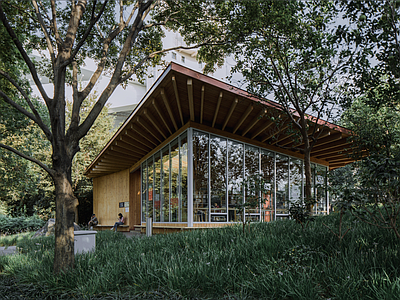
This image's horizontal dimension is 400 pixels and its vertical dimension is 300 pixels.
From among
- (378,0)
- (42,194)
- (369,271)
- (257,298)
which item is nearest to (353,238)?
(369,271)

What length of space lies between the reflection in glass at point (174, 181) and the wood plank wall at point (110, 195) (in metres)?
7.20

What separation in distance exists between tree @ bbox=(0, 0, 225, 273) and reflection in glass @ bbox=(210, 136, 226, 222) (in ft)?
14.1

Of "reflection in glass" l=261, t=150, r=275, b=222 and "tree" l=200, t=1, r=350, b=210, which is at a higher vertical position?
"tree" l=200, t=1, r=350, b=210

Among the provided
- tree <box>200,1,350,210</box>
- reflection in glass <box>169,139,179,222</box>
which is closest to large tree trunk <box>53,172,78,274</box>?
tree <box>200,1,350,210</box>

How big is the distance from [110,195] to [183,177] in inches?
457

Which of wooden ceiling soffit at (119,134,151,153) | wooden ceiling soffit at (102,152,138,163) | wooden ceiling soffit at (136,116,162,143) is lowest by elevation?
wooden ceiling soffit at (102,152,138,163)

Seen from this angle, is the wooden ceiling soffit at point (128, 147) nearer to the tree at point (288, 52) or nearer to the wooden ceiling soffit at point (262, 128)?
the wooden ceiling soffit at point (262, 128)

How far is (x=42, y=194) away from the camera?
1077 inches

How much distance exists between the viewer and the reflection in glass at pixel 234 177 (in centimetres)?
1129

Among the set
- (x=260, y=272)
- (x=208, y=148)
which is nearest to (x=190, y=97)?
(x=208, y=148)

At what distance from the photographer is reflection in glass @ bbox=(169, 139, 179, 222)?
39.4 ft

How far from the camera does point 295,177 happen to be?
13930 millimetres

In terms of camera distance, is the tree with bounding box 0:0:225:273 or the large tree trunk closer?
the large tree trunk

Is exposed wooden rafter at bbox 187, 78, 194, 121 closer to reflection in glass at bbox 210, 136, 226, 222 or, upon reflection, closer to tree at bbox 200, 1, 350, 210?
tree at bbox 200, 1, 350, 210
